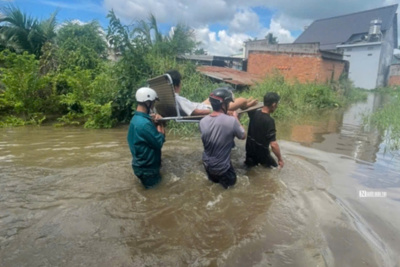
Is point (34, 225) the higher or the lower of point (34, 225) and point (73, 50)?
the lower

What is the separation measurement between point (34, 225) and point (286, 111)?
32.0 feet

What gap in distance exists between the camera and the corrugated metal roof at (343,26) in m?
31.1

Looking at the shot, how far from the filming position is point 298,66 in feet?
62.7

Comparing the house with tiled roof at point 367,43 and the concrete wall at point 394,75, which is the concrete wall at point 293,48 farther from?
the concrete wall at point 394,75

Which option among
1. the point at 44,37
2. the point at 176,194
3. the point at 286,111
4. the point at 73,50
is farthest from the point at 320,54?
the point at 176,194

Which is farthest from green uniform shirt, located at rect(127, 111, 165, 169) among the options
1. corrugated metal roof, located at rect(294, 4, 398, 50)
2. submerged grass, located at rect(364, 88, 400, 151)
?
corrugated metal roof, located at rect(294, 4, 398, 50)

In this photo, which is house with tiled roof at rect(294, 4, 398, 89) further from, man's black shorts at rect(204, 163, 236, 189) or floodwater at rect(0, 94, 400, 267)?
man's black shorts at rect(204, 163, 236, 189)

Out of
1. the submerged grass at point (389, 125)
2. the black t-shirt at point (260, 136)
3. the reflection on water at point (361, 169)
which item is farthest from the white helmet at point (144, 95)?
the submerged grass at point (389, 125)

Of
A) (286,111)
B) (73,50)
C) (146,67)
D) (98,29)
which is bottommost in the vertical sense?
(286,111)

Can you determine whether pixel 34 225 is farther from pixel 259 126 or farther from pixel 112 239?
pixel 259 126

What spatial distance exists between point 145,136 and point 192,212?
3.76 ft

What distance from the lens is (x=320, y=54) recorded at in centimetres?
1822

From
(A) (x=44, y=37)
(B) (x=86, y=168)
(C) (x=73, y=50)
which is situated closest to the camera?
(B) (x=86, y=168)

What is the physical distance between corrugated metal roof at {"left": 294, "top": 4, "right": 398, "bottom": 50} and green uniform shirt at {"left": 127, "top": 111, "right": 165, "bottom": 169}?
114 feet
